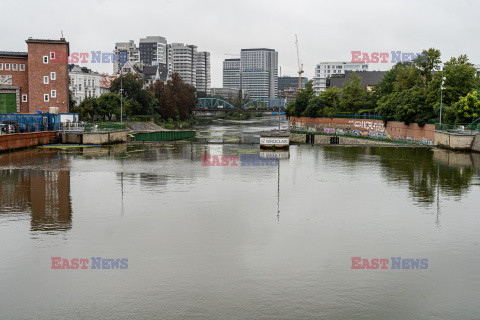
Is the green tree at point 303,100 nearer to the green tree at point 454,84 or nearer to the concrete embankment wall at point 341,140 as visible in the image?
the concrete embankment wall at point 341,140

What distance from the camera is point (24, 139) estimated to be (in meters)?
53.6

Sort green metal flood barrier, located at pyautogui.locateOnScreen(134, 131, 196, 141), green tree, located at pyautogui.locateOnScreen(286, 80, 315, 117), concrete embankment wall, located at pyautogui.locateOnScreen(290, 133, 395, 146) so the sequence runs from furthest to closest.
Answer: green tree, located at pyautogui.locateOnScreen(286, 80, 315, 117), green metal flood barrier, located at pyautogui.locateOnScreen(134, 131, 196, 141), concrete embankment wall, located at pyautogui.locateOnScreen(290, 133, 395, 146)

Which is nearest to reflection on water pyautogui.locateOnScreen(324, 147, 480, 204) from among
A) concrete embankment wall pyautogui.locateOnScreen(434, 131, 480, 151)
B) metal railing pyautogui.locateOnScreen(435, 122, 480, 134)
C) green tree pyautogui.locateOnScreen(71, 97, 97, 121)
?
concrete embankment wall pyautogui.locateOnScreen(434, 131, 480, 151)

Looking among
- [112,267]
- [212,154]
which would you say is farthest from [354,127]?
[112,267]

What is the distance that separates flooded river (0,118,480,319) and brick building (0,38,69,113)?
43.9 m

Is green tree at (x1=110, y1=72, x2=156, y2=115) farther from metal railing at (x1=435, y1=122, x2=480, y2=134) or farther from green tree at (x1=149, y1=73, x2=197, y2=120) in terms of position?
metal railing at (x1=435, y1=122, x2=480, y2=134)

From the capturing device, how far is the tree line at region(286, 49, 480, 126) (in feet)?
197

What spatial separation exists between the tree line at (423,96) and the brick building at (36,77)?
176 ft

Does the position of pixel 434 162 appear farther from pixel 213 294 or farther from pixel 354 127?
pixel 354 127

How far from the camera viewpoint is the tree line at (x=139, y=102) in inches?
3878

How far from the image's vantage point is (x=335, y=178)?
3397 centimetres

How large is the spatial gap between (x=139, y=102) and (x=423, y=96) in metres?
73.0

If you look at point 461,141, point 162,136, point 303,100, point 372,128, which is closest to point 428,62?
point 372,128

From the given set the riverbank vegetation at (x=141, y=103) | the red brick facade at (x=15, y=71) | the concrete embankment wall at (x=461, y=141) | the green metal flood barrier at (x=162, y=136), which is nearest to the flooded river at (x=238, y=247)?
the concrete embankment wall at (x=461, y=141)
